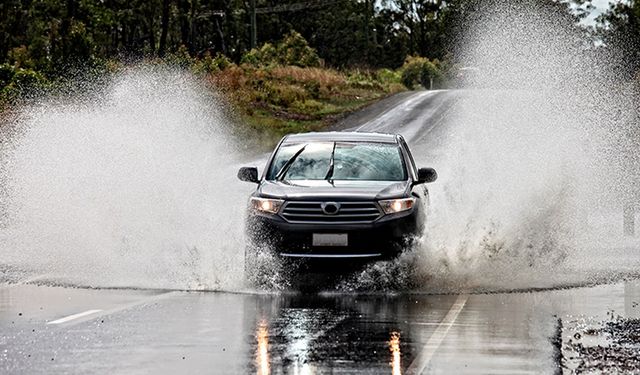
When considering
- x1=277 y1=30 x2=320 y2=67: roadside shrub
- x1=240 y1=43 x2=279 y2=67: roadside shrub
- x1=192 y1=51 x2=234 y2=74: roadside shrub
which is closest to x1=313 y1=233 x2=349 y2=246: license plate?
x1=192 y1=51 x2=234 y2=74: roadside shrub

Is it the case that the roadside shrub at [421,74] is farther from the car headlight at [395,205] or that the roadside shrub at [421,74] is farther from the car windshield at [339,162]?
the car headlight at [395,205]

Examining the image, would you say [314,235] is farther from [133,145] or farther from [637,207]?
[637,207]

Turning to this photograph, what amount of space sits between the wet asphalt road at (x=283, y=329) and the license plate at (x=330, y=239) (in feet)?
1.77

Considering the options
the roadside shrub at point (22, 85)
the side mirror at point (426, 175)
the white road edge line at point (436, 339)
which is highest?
the roadside shrub at point (22, 85)

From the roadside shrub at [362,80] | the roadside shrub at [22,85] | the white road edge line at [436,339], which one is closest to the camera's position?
the white road edge line at [436,339]

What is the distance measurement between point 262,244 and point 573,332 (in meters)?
4.52

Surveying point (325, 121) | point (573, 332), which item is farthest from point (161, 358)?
point (325, 121)

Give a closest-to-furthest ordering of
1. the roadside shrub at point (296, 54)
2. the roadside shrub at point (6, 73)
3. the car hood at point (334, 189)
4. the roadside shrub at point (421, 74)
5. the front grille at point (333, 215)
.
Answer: the front grille at point (333, 215), the car hood at point (334, 189), the roadside shrub at point (6, 73), the roadside shrub at point (296, 54), the roadside shrub at point (421, 74)

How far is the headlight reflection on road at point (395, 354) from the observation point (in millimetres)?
10625

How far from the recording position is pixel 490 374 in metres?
10.4

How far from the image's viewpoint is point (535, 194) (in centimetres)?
2286

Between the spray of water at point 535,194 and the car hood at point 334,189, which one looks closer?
the car hood at point 334,189

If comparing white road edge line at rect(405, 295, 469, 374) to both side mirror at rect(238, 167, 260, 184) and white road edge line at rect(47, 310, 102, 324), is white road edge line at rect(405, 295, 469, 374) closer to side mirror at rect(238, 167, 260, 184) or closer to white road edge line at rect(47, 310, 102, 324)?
side mirror at rect(238, 167, 260, 184)

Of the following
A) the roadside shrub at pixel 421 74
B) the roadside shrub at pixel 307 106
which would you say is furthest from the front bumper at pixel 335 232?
the roadside shrub at pixel 421 74
